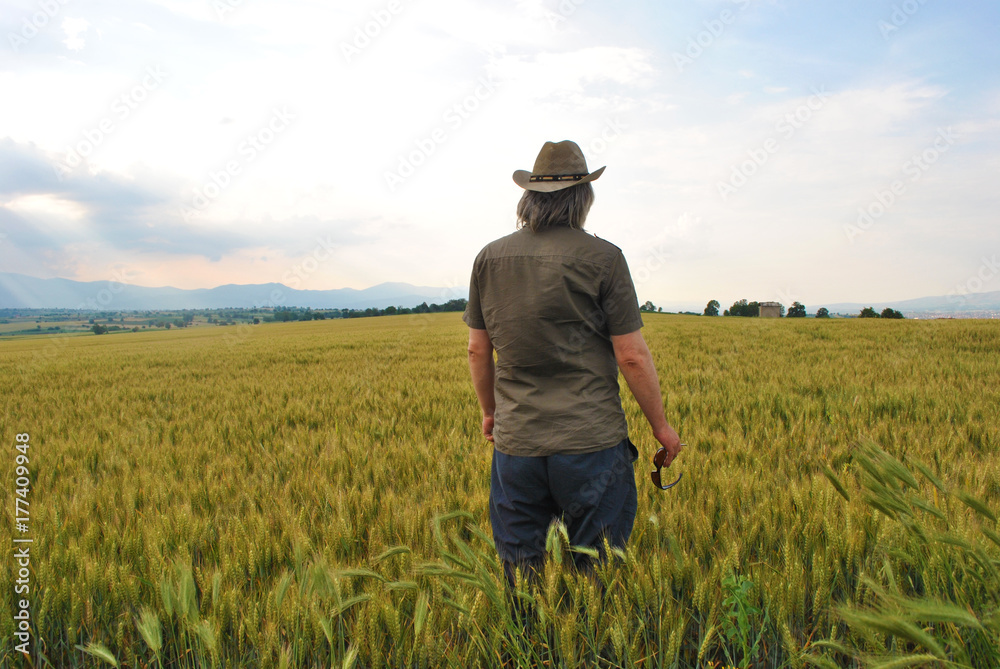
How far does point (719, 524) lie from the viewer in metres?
2.68

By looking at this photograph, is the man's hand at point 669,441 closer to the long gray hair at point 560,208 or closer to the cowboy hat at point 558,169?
the long gray hair at point 560,208

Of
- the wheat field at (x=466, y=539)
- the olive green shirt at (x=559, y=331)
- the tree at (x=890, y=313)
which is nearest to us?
the wheat field at (x=466, y=539)

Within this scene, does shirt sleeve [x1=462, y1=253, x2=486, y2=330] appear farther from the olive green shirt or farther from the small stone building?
the small stone building

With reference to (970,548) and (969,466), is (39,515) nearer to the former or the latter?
(970,548)

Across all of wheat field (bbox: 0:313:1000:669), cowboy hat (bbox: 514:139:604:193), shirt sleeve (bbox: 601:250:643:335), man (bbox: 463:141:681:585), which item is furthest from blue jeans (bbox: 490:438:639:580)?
cowboy hat (bbox: 514:139:604:193)

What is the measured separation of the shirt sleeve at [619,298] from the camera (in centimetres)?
202

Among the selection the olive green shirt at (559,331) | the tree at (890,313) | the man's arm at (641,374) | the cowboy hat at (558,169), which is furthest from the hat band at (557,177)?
the tree at (890,313)

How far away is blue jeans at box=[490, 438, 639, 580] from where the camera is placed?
2025 millimetres

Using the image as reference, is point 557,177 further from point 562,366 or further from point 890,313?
point 890,313

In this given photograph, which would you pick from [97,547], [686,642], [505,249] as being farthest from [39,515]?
[686,642]

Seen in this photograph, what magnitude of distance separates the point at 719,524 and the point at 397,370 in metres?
7.99

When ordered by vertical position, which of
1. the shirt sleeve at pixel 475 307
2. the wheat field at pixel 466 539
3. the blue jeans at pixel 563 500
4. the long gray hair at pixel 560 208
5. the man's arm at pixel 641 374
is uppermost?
the long gray hair at pixel 560 208

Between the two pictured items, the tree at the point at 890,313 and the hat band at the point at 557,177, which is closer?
the hat band at the point at 557,177

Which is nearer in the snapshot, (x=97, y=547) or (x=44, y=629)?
(x=44, y=629)
